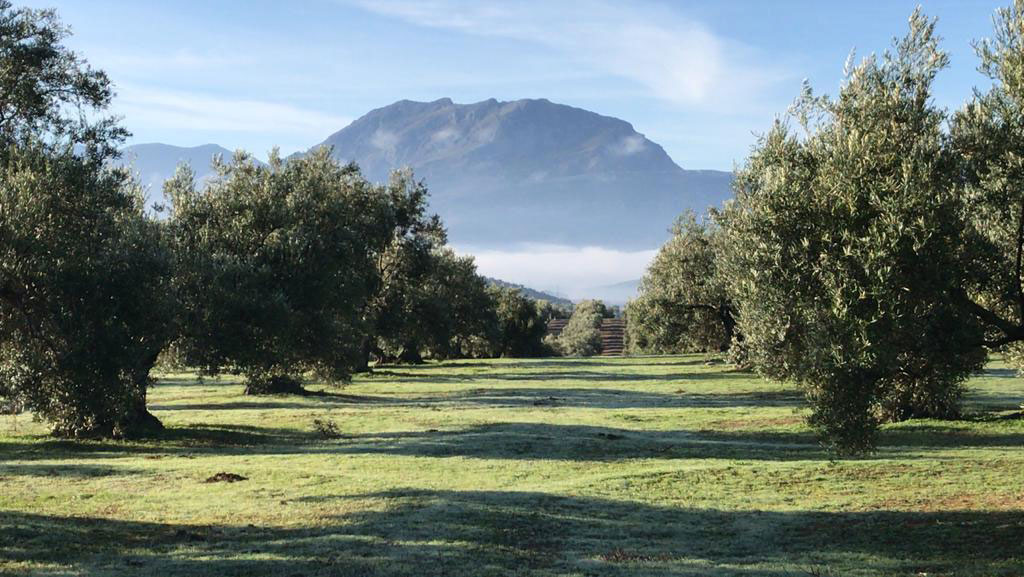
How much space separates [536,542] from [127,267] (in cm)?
2287

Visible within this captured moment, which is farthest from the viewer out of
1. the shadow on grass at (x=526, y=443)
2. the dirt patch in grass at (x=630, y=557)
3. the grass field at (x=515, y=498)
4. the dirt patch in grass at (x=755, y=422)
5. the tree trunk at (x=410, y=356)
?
the tree trunk at (x=410, y=356)

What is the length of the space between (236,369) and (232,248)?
8160 millimetres

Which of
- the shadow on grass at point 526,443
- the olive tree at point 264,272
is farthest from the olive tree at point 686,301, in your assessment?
the shadow on grass at point 526,443

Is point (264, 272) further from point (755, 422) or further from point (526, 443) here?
point (755, 422)

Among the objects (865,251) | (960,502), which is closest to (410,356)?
(960,502)

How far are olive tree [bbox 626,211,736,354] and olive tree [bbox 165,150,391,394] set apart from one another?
3563 cm

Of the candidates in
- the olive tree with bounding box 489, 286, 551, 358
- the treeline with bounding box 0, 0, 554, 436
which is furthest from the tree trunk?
the treeline with bounding box 0, 0, 554, 436

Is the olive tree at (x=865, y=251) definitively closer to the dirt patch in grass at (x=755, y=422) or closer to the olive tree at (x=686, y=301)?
the dirt patch in grass at (x=755, y=422)

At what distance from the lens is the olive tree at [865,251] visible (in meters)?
18.8

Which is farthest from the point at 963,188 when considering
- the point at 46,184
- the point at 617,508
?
the point at 46,184

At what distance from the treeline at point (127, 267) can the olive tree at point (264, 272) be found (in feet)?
0.29

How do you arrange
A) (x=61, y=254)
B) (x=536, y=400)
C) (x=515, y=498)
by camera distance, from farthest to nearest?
(x=536, y=400) → (x=61, y=254) → (x=515, y=498)

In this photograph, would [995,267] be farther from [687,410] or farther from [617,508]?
[687,410]

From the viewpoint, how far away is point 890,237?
18.6 metres
